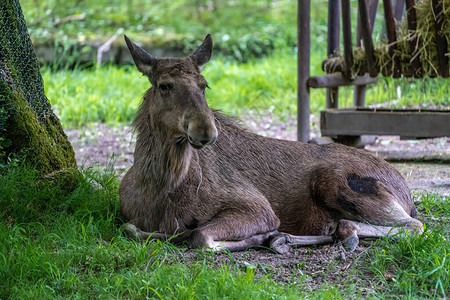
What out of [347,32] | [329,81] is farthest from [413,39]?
[329,81]

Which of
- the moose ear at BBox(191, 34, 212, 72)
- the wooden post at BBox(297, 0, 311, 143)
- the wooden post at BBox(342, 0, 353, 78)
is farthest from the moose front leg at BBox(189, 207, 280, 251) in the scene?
the wooden post at BBox(342, 0, 353, 78)

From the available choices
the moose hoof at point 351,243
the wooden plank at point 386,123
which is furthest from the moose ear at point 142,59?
the wooden plank at point 386,123

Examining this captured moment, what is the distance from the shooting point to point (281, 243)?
4.92 metres

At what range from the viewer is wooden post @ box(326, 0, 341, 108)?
8789 mm

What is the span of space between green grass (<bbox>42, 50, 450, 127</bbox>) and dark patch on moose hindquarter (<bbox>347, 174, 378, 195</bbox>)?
4979mm

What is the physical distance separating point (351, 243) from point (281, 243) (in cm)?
56

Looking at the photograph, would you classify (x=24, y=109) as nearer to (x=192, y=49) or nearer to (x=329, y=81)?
(x=329, y=81)

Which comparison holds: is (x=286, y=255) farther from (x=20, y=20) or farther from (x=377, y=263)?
(x=20, y=20)

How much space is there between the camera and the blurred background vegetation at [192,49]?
432 inches

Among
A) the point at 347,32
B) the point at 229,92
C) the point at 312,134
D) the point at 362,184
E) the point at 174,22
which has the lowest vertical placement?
the point at 312,134

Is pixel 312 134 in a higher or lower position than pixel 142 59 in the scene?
lower

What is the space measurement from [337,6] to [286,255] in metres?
5.18

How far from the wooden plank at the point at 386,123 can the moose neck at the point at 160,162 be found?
3696 mm

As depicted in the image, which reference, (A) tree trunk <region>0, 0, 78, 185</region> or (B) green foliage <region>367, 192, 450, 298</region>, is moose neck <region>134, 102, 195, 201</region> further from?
(B) green foliage <region>367, 192, 450, 298</region>
